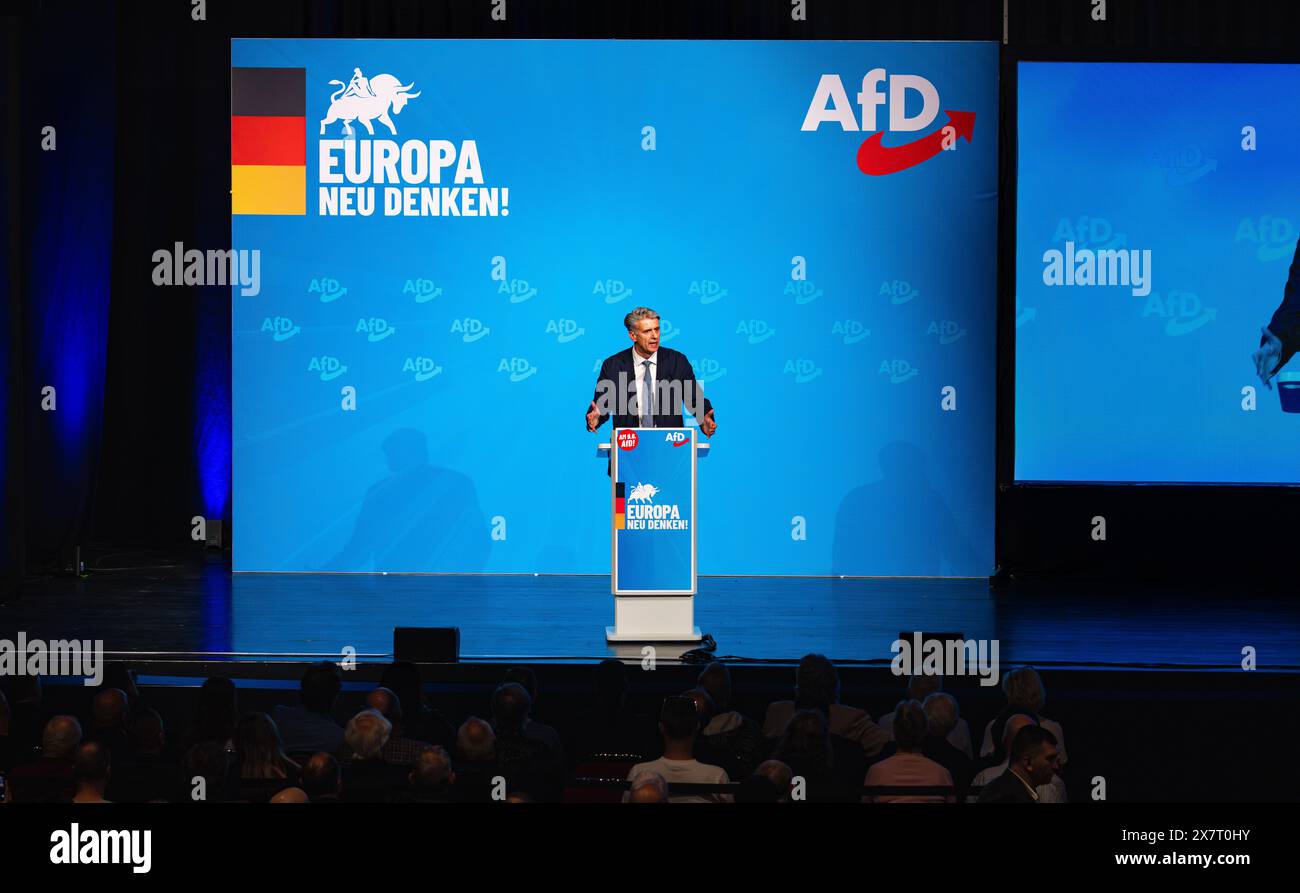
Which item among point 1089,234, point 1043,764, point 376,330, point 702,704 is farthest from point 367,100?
point 1043,764

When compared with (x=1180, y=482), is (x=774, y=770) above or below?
below

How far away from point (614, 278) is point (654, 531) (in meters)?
3.05

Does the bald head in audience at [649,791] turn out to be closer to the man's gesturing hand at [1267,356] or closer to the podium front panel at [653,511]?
the podium front panel at [653,511]

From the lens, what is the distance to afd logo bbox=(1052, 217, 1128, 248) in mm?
9516

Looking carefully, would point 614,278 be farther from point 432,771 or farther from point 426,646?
point 432,771

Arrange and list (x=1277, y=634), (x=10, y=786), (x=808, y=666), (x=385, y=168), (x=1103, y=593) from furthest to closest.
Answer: (x=385, y=168), (x=1103, y=593), (x=1277, y=634), (x=808, y=666), (x=10, y=786)

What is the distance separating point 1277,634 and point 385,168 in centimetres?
603

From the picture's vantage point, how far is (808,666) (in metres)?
5.26

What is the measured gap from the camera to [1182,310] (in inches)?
375

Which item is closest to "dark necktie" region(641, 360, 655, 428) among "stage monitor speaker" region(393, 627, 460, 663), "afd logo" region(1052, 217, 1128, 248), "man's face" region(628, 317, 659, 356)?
"man's face" region(628, 317, 659, 356)

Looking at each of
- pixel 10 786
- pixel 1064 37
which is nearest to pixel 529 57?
pixel 1064 37

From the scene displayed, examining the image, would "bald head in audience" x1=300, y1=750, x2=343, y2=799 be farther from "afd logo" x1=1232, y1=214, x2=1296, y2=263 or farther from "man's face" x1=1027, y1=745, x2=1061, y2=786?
"afd logo" x1=1232, y1=214, x2=1296, y2=263

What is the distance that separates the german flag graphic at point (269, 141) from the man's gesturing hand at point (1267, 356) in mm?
6162
